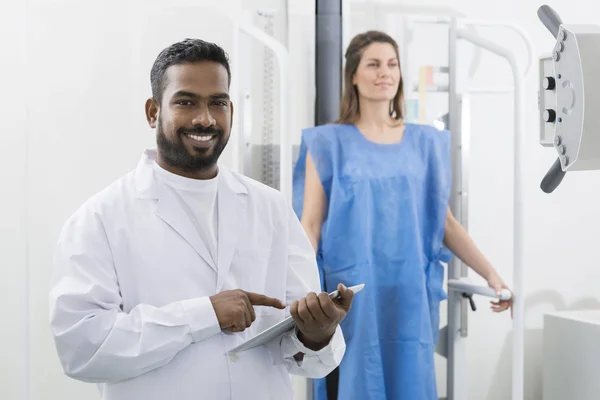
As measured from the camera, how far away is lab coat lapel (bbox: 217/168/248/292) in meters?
1.43

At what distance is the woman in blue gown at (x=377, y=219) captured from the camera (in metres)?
2.14

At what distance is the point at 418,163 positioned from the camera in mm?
2191

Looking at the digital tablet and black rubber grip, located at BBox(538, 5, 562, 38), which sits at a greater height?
black rubber grip, located at BBox(538, 5, 562, 38)

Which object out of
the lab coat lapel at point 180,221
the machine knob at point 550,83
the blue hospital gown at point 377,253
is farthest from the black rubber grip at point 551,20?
the blue hospital gown at point 377,253

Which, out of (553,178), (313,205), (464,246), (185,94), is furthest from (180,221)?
(464,246)

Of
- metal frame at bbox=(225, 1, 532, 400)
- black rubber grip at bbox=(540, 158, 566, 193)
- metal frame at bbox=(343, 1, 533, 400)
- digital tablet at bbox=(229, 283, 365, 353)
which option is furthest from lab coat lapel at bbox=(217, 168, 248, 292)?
metal frame at bbox=(343, 1, 533, 400)

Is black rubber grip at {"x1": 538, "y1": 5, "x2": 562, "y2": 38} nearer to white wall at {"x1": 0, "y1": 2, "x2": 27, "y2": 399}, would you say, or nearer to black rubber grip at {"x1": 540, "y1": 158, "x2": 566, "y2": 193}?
black rubber grip at {"x1": 540, "y1": 158, "x2": 566, "y2": 193}

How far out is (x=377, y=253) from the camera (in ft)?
7.10

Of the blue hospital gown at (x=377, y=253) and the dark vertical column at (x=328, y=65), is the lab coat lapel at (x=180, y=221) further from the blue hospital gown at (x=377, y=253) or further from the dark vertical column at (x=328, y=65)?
the dark vertical column at (x=328, y=65)

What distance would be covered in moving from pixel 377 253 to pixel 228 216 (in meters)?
0.78

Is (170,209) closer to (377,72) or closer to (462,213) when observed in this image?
(377,72)

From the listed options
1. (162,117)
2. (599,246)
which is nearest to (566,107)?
(162,117)

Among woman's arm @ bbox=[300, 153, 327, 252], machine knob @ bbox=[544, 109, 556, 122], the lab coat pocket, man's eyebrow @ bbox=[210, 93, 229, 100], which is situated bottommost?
the lab coat pocket

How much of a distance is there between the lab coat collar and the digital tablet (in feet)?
0.41
